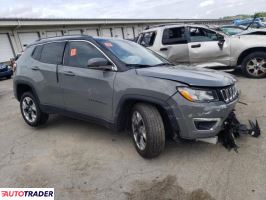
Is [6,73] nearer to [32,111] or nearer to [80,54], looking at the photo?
[32,111]

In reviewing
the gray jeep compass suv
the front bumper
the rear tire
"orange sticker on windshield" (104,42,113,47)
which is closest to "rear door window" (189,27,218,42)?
the rear tire

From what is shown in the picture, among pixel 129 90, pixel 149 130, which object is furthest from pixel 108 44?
pixel 149 130

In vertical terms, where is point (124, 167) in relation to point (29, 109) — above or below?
below

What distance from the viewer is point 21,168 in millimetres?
3943

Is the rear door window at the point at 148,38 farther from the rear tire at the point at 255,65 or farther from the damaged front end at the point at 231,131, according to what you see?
the damaged front end at the point at 231,131

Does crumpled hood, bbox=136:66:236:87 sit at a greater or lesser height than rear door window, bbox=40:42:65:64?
lesser

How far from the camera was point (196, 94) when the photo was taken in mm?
3377

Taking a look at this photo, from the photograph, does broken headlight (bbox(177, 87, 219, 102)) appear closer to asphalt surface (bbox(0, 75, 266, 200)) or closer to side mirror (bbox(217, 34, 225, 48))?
asphalt surface (bbox(0, 75, 266, 200))

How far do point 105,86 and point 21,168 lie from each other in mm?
1641

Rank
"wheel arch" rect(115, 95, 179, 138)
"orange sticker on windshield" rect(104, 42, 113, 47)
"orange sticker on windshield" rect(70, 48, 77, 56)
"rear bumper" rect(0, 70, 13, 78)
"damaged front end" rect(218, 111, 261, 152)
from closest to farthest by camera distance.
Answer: "wheel arch" rect(115, 95, 179, 138) < "damaged front end" rect(218, 111, 261, 152) < "orange sticker on windshield" rect(104, 42, 113, 47) < "orange sticker on windshield" rect(70, 48, 77, 56) < "rear bumper" rect(0, 70, 13, 78)

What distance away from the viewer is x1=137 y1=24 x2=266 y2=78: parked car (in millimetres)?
7902

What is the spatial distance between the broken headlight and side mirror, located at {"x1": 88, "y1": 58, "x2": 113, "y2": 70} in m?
1.12

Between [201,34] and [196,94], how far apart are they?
18.1ft

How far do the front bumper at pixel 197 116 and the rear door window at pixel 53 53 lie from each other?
230 cm
